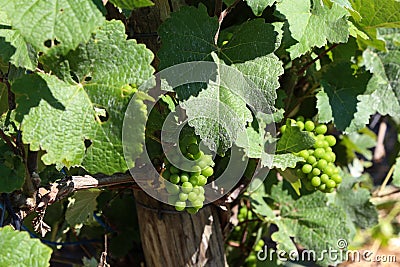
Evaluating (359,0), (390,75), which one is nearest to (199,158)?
(359,0)

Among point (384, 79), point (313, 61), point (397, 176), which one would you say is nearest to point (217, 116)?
point (313, 61)

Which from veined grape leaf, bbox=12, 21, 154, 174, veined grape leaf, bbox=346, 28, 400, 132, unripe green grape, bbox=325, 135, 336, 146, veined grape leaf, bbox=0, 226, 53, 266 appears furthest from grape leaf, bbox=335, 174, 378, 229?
veined grape leaf, bbox=0, 226, 53, 266

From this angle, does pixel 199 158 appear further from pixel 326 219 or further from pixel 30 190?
pixel 326 219

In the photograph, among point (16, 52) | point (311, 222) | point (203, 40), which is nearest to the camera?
point (16, 52)

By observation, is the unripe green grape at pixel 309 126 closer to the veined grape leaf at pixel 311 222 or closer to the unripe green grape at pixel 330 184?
the unripe green grape at pixel 330 184

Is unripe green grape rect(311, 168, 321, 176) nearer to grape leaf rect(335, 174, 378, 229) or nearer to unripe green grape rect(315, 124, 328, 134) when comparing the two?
unripe green grape rect(315, 124, 328, 134)

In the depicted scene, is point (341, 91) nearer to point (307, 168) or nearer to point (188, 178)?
point (307, 168)

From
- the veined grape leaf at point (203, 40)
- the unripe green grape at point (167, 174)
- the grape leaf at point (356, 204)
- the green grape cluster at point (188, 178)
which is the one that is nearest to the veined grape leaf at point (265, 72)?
the veined grape leaf at point (203, 40)
